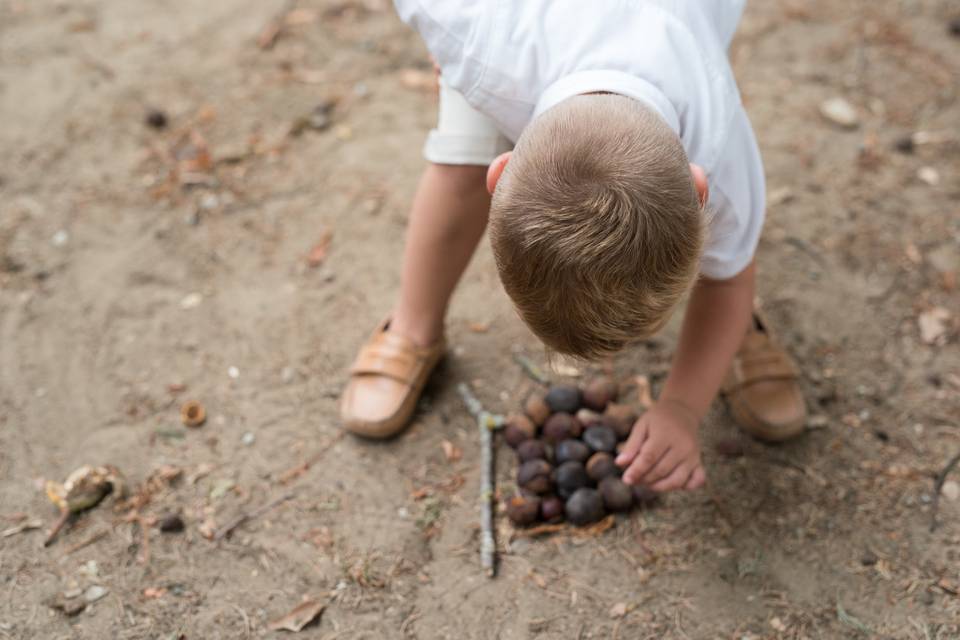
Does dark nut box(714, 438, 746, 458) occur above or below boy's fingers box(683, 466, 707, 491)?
below

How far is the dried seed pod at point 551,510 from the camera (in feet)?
6.41

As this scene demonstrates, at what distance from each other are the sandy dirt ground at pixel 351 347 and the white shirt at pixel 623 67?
0.75 metres

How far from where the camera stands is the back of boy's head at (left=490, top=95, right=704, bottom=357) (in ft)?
4.14

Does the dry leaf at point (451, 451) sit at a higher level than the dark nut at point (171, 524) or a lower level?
higher

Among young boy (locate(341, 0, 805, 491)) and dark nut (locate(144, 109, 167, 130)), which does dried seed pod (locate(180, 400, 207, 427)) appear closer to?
young boy (locate(341, 0, 805, 491))

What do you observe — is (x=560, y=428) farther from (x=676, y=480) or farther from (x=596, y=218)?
(x=596, y=218)

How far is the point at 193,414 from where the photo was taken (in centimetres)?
221

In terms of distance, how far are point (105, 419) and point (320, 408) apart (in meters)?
0.57

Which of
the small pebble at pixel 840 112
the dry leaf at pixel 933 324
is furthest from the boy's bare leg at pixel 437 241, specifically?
the small pebble at pixel 840 112

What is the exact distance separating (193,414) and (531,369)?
92cm

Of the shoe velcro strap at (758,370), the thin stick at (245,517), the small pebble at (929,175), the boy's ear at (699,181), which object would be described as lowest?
the thin stick at (245,517)

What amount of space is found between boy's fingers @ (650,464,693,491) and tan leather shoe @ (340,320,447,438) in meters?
0.68

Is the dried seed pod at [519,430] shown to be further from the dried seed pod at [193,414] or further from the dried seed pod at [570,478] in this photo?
the dried seed pod at [193,414]

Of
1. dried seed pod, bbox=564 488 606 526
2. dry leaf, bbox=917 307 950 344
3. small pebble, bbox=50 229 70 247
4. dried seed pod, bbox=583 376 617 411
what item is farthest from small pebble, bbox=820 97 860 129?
small pebble, bbox=50 229 70 247
